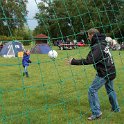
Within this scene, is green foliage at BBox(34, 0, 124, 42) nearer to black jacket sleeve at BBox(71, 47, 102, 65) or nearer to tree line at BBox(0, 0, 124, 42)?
tree line at BBox(0, 0, 124, 42)

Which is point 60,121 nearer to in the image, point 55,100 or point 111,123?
point 111,123

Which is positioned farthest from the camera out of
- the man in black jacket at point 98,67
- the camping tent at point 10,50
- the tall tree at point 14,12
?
the camping tent at point 10,50

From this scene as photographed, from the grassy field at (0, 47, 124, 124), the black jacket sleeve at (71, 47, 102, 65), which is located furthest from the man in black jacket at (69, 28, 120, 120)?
the grassy field at (0, 47, 124, 124)

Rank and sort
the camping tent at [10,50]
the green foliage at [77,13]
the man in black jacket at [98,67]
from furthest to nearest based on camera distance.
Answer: the camping tent at [10,50] < the green foliage at [77,13] < the man in black jacket at [98,67]

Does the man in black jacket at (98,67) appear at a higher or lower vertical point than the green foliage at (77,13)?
lower

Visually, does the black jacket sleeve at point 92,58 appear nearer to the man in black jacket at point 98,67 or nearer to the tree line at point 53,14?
the man in black jacket at point 98,67

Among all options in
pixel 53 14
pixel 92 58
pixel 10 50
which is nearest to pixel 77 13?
pixel 53 14

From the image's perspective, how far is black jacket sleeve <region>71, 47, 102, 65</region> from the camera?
19.9ft

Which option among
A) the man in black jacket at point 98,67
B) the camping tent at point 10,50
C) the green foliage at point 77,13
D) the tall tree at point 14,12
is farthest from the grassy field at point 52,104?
the camping tent at point 10,50

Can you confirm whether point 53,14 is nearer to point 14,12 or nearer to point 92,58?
point 14,12

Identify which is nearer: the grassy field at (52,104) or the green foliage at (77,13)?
the grassy field at (52,104)

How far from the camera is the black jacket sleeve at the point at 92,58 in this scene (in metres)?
6.07

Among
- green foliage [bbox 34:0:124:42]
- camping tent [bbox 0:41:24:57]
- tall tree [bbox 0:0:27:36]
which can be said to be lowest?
tall tree [bbox 0:0:27:36]

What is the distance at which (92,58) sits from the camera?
6.08 metres
